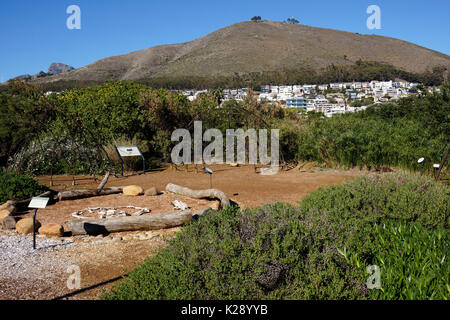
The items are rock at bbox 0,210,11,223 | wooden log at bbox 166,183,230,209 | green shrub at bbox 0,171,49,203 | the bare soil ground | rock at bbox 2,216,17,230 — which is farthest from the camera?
green shrub at bbox 0,171,49,203

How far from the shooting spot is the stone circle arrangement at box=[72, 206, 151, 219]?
6.09 metres

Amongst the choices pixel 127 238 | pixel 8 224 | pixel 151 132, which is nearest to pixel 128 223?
pixel 127 238

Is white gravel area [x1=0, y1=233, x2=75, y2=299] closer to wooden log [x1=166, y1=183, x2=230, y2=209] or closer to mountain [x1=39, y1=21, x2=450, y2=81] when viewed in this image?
wooden log [x1=166, y1=183, x2=230, y2=209]

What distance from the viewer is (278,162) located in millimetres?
11328

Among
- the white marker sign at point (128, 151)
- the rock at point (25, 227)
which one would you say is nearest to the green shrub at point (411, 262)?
the rock at point (25, 227)

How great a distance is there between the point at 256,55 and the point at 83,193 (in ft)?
264

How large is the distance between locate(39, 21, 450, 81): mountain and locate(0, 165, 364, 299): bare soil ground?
64342 mm

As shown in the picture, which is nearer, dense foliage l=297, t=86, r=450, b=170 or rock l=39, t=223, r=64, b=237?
rock l=39, t=223, r=64, b=237

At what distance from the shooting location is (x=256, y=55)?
Answer: 82.8 meters

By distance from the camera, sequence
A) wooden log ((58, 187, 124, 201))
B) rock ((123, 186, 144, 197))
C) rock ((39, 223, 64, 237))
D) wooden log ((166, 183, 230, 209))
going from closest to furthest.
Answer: rock ((39, 223, 64, 237)) → wooden log ((166, 183, 230, 209)) → wooden log ((58, 187, 124, 201)) → rock ((123, 186, 144, 197))

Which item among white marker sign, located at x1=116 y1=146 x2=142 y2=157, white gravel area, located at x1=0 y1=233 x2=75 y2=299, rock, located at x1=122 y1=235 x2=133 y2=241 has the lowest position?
rock, located at x1=122 y1=235 x2=133 y2=241

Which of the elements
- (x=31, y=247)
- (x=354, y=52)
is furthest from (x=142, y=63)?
(x=31, y=247)

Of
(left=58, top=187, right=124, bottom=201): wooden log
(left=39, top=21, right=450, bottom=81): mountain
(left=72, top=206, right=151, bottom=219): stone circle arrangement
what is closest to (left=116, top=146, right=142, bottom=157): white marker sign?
(left=58, top=187, right=124, bottom=201): wooden log

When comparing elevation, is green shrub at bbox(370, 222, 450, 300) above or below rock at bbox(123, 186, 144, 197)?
above
